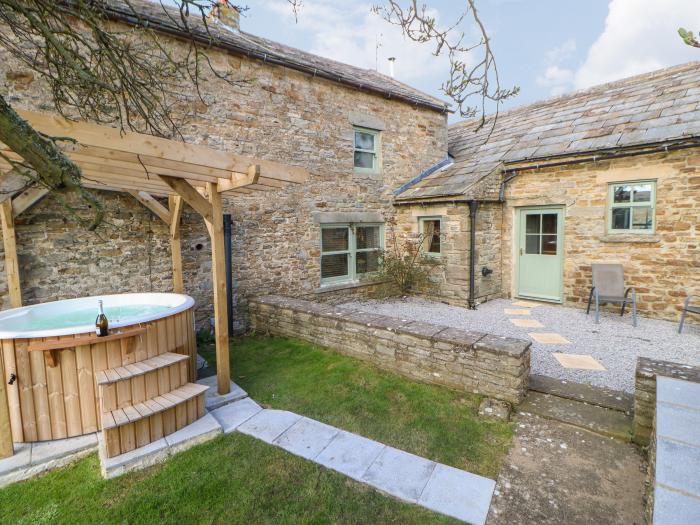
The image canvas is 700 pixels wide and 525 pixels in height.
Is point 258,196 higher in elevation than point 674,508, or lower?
higher

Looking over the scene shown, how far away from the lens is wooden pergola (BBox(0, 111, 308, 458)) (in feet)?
8.43

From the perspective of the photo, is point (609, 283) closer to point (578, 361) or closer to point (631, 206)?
point (631, 206)

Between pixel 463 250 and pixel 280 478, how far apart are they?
621cm

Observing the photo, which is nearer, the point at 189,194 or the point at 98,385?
the point at 98,385

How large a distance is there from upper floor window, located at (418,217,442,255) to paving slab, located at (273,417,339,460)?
5.88 metres

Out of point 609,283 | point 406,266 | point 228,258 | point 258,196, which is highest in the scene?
point 258,196

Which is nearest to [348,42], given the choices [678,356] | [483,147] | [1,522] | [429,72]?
[429,72]

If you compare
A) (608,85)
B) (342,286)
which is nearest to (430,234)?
(342,286)


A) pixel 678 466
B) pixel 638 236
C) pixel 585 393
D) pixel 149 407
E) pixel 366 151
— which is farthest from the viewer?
pixel 366 151

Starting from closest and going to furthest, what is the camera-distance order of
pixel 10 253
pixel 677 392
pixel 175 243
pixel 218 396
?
pixel 677 392 → pixel 218 396 → pixel 10 253 → pixel 175 243

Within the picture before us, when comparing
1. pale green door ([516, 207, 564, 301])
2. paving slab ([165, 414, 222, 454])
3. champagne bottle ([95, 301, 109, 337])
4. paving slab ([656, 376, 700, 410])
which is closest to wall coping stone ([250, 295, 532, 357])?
paving slab ([656, 376, 700, 410])

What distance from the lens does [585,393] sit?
384 cm

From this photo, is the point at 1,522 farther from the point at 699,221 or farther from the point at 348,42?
the point at 699,221

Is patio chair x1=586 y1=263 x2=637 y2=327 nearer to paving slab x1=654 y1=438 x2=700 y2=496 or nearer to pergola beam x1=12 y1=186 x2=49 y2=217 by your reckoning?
paving slab x1=654 y1=438 x2=700 y2=496
